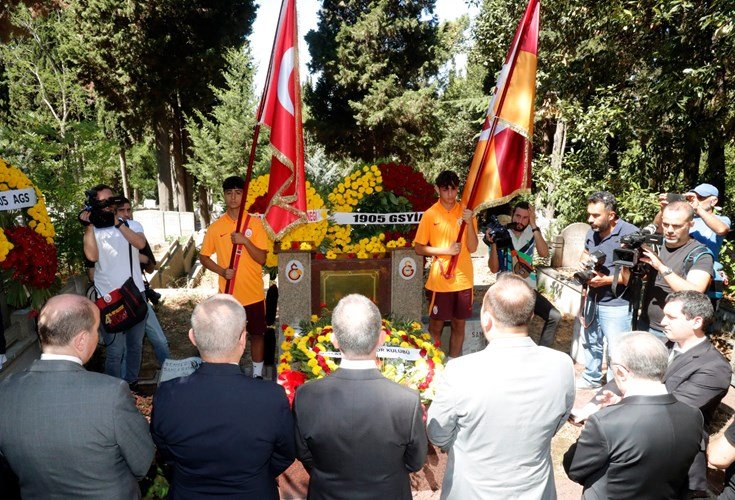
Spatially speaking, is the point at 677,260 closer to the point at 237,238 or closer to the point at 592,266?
the point at 592,266

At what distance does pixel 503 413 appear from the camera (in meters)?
2.42

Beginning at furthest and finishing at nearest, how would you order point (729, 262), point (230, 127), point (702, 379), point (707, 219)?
1. point (230, 127)
2. point (729, 262)
3. point (707, 219)
4. point (702, 379)

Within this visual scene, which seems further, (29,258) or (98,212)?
(29,258)

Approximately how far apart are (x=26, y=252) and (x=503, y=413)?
16.0ft

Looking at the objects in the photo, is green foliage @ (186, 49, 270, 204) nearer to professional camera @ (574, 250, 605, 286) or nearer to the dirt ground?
the dirt ground

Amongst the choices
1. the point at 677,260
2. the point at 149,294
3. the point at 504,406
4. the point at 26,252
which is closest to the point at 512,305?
the point at 504,406

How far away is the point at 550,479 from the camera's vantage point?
8.78ft

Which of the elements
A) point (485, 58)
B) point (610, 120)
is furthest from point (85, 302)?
point (485, 58)

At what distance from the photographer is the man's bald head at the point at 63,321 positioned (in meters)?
2.34

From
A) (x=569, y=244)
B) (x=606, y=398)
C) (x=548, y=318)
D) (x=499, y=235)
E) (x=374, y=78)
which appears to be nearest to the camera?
(x=606, y=398)

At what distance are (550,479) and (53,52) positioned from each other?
3076 centimetres

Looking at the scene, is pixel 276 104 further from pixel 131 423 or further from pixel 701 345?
pixel 701 345

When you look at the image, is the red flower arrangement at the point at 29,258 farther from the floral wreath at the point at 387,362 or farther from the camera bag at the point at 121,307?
the floral wreath at the point at 387,362

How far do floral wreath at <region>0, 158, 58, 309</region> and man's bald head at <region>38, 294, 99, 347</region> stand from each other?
9.86 ft
